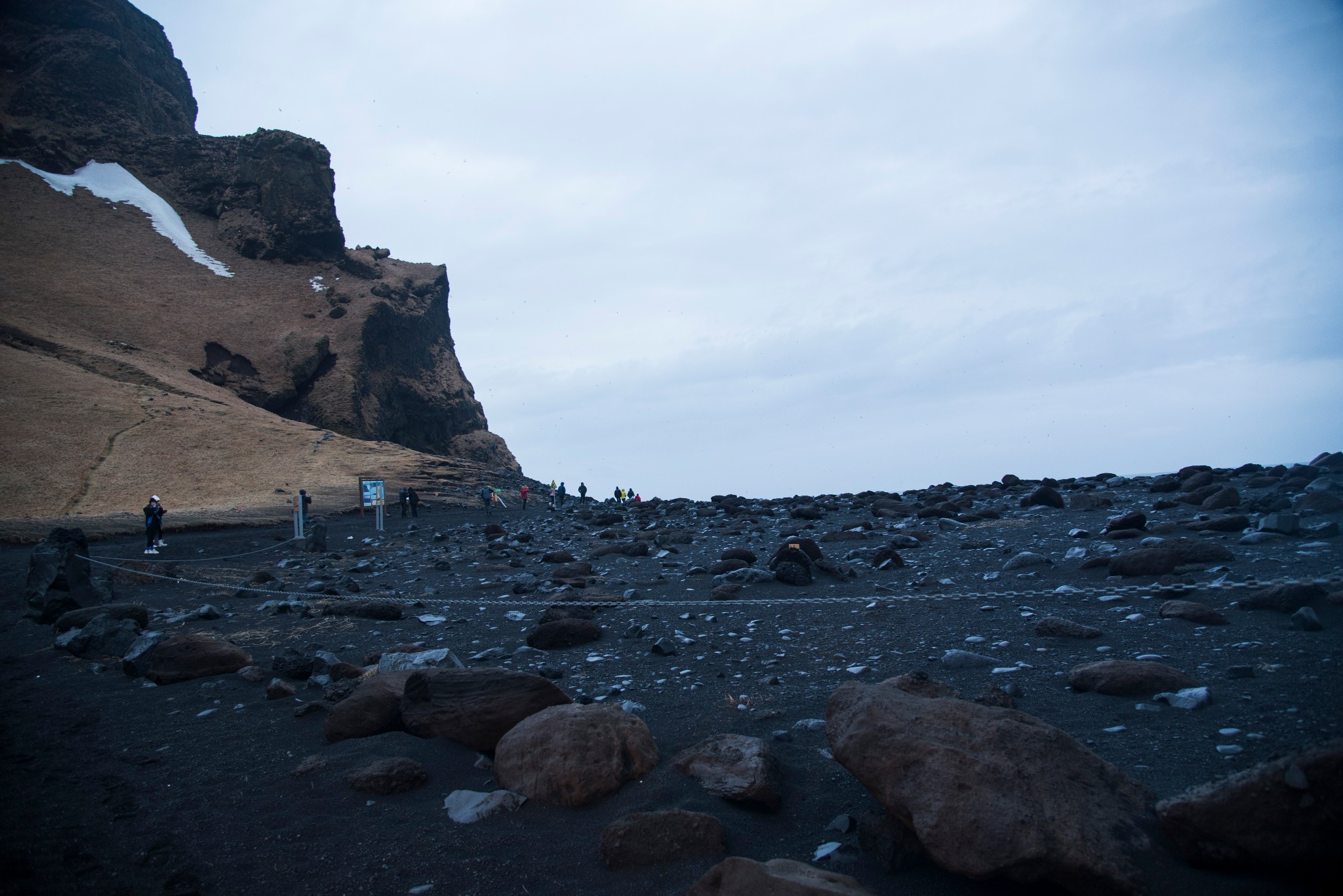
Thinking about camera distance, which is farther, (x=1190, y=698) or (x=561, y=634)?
(x=561, y=634)

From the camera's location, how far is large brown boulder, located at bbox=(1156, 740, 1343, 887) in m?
1.80

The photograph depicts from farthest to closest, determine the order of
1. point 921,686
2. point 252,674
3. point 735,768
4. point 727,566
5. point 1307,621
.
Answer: point 727,566 < point 252,674 < point 1307,621 < point 921,686 < point 735,768

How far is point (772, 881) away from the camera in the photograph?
2023 mm

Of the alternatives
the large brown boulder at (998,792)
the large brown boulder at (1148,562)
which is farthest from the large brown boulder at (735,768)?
the large brown boulder at (1148,562)

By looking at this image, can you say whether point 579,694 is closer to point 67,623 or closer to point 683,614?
point 683,614

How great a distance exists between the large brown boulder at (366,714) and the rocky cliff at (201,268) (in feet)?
125

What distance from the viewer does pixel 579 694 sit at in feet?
15.3

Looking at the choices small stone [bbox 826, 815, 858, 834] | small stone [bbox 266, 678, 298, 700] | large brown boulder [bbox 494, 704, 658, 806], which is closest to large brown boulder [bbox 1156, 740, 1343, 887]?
small stone [bbox 826, 815, 858, 834]

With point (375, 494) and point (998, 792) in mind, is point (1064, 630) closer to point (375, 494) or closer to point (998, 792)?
point (998, 792)

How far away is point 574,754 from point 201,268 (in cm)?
5972

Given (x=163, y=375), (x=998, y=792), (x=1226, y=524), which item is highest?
(x=163, y=375)

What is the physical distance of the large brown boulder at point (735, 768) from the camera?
9.28 ft

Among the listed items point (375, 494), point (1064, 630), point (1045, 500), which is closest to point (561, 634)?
point (1064, 630)

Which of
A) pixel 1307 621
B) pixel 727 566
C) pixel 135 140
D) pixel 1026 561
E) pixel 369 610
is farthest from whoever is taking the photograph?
pixel 135 140
